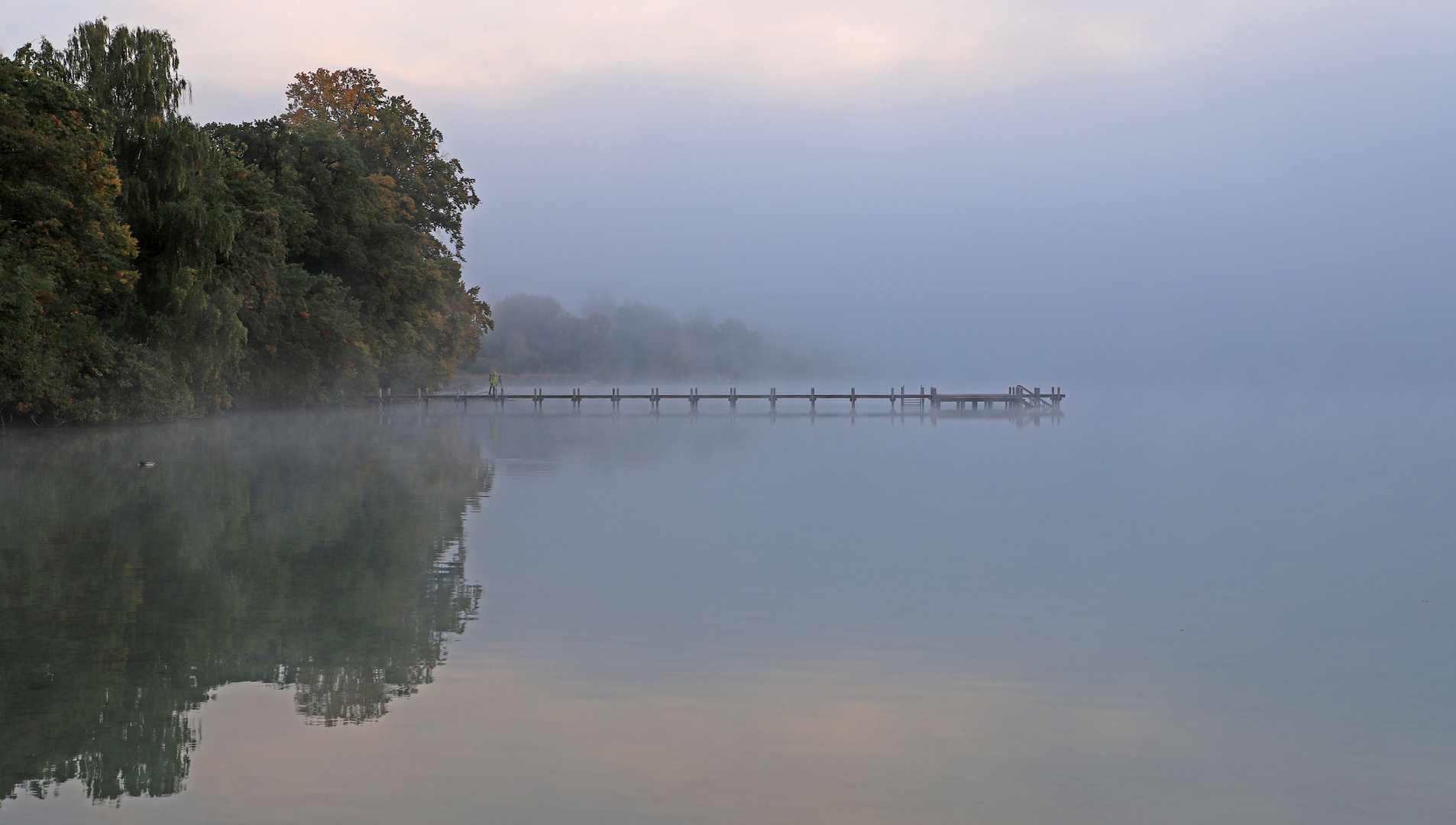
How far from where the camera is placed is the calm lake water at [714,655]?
759 centimetres

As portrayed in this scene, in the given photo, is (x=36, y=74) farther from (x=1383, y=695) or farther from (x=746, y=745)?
(x=1383, y=695)

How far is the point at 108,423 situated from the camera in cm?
4681

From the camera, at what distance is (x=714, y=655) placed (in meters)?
11.1

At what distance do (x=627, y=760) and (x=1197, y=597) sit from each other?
29.4 ft

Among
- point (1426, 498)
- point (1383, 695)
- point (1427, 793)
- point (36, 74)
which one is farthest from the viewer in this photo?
point (36, 74)

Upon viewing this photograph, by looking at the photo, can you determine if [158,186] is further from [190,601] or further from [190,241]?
[190,601]

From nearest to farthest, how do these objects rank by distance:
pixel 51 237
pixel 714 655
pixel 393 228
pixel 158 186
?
1. pixel 714 655
2. pixel 51 237
3. pixel 158 186
4. pixel 393 228

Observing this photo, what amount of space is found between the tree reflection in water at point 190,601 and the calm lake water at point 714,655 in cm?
6

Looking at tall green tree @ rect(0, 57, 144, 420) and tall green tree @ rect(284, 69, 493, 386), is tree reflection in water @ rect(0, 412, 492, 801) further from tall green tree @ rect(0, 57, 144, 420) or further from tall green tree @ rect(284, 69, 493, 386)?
tall green tree @ rect(284, 69, 493, 386)

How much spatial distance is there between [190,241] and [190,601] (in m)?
29.3

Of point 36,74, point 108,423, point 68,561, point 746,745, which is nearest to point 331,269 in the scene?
point 108,423

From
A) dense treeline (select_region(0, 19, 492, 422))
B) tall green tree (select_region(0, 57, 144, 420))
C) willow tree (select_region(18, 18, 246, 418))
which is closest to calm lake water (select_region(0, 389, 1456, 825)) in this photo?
tall green tree (select_region(0, 57, 144, 420))

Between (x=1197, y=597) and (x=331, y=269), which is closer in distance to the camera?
(x=1197, y=597)

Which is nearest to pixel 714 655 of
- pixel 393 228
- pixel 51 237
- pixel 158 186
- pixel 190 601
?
pixel 190 601
